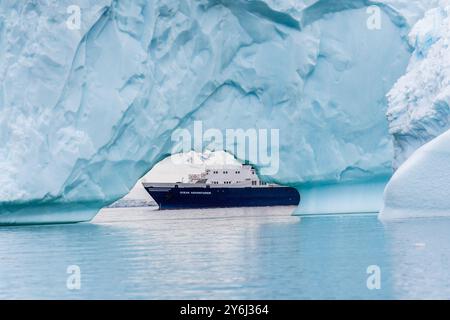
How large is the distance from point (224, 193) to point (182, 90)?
67.6 ft

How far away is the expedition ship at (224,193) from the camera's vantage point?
36.8 m

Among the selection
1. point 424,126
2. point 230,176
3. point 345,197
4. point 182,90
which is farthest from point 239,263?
point 230,176

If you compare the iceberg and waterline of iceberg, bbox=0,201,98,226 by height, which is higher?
the iceberg

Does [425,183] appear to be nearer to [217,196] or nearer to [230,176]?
[217,196]

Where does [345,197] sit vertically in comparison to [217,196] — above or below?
below

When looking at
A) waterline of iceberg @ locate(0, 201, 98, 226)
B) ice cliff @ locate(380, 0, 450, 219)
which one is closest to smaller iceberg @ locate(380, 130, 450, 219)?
ice cliff @ locate(380, 0, 450, 219)

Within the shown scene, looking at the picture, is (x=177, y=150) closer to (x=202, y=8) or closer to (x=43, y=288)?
(x=202, y=8)

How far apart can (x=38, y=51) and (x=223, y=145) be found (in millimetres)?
4427

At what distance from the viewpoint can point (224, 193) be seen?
121 feet

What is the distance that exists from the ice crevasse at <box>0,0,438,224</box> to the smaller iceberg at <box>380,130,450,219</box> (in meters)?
4.16

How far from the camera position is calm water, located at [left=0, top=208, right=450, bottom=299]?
22.0 feet

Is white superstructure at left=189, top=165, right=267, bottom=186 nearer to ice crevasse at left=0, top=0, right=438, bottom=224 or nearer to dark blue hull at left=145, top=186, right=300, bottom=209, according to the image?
dark blue hull at left=145, top=186, right=300, bottom=209
